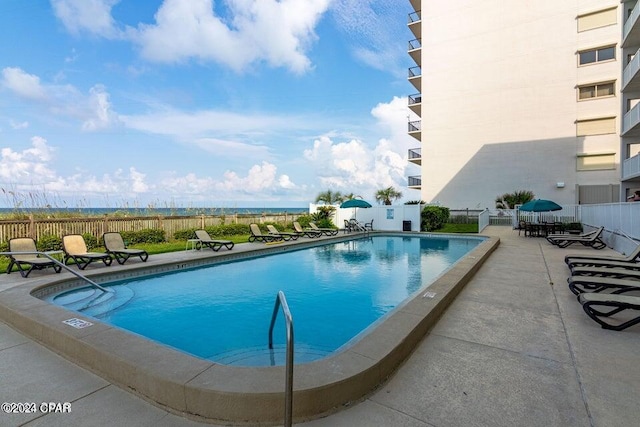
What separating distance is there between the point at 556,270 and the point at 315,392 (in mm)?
7768

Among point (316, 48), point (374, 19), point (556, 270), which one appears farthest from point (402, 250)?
point (374, 19)

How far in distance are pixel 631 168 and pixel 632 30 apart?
6397 millimetres

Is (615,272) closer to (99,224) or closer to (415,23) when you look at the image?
(99,224)

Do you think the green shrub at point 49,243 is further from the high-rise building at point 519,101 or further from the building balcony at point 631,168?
the high-rise building at point 519,101

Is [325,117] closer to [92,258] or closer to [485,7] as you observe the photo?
[485,7]

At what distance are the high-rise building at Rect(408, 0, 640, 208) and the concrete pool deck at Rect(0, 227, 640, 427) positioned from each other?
22.3 meters

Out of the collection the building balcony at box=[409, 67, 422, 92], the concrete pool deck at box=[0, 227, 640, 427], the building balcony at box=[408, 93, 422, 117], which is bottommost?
the concrete pool deck at box=[0, 227, 640, 427]

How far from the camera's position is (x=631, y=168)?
53.1ft

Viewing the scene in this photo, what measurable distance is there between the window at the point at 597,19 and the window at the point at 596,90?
13.5 ft

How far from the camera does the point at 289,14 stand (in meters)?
12.1

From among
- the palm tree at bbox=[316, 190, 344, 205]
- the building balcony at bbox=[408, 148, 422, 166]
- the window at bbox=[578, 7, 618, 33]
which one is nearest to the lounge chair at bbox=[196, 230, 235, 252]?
the palm tree at bbox=[316, 190, 344, 205]

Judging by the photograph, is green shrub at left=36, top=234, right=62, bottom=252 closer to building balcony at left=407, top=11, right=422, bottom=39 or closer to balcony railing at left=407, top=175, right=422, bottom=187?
balcony railing at left=407, top=175, right=422, bottom=187

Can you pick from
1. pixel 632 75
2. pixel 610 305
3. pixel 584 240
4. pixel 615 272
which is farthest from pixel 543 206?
pixel 610 305

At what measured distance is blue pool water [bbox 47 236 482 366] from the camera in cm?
480
